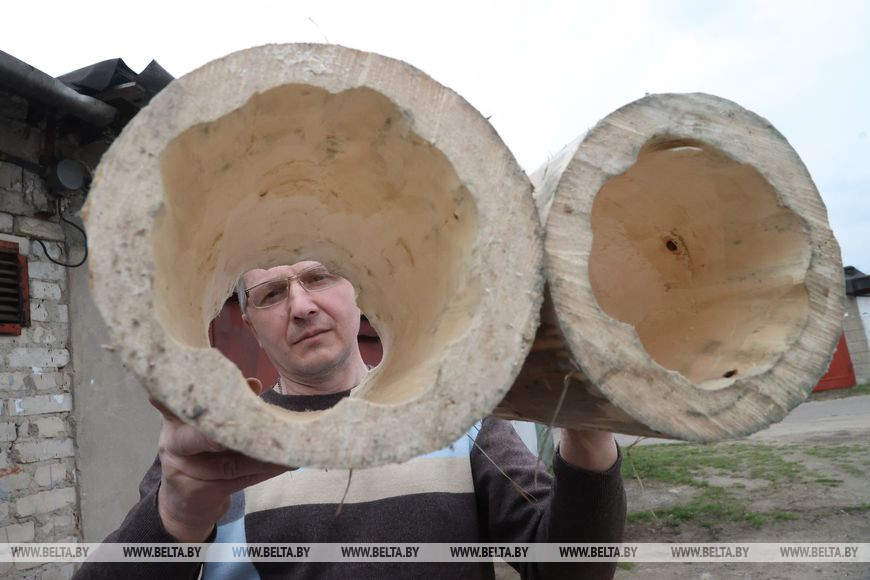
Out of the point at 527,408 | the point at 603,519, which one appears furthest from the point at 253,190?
the point at 603,519

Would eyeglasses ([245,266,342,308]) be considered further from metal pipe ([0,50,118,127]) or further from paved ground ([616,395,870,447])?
paved ground ([616,395,870,447])

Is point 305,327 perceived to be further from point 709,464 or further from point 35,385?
point 709,464

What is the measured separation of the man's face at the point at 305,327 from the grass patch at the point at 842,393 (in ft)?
47.4

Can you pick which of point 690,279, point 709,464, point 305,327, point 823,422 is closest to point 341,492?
point 305,327

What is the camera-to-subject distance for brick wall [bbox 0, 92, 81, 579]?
3.50 metres

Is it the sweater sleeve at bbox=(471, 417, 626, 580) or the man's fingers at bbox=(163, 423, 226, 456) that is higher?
the man's fingers at bbox=(163, 423, 226, 456)

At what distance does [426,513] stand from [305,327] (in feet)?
2.45

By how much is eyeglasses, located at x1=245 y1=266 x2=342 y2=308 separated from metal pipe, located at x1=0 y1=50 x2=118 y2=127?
216 centimetres

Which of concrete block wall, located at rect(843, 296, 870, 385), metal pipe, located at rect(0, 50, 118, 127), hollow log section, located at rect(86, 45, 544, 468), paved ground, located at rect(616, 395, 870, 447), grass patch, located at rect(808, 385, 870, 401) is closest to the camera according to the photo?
hollow log section, located at rect(86, 45, 544, 468)

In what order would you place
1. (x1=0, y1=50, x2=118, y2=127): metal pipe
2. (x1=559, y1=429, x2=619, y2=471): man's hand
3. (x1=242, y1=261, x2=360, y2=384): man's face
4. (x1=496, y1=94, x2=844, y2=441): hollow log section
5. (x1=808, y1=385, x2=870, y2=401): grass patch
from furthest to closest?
(x1=808, y1=385, x2=870, y2=401): grass patch < (x1=0, y1=50, x2=118, y2=127): metal pipe < (x1=242, y1=261, x2=360, y2=384): man's face < (x1=559, y1=429, x2=619, y2=471): man's hand < (x1=496, y1=94, x2=844, y2=441): hollow log section

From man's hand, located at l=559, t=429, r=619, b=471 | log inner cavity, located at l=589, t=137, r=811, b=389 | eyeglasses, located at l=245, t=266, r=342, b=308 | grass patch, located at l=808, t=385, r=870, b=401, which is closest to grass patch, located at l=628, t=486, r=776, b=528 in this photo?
man's hand, located at l=559, t=429, r=619, b=471

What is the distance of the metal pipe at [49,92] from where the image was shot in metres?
3.12

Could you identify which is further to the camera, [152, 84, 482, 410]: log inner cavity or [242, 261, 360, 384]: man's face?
[242, 261, 360, 384]: man's face

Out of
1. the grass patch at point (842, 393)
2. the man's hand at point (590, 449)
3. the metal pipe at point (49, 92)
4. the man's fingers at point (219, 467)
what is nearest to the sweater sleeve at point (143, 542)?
A: the man's fingers at point (219, 467)
